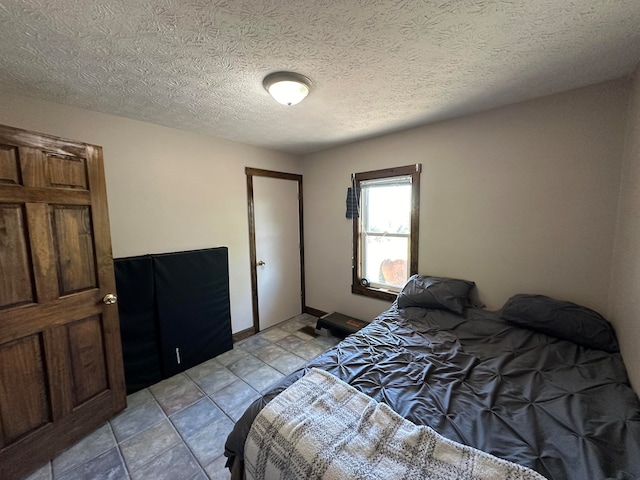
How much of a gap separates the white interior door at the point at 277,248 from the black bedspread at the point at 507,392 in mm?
1841

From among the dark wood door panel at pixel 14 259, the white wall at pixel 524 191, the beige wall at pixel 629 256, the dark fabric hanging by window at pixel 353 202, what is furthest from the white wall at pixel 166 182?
the beige wall at pixel 629 256

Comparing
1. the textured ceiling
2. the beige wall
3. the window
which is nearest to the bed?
the beige wall

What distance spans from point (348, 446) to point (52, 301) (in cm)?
196

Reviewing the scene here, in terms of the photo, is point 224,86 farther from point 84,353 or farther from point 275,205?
point 84,353

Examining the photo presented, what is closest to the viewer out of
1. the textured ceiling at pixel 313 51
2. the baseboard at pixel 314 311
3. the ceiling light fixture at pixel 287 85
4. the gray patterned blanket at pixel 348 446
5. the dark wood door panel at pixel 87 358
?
the gray patterned blanket at pixel 348 446

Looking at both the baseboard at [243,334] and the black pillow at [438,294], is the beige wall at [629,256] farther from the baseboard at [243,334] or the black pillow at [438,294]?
the baseboard at [243,334]

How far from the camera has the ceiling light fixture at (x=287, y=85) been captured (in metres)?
1.53

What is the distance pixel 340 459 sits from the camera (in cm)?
89

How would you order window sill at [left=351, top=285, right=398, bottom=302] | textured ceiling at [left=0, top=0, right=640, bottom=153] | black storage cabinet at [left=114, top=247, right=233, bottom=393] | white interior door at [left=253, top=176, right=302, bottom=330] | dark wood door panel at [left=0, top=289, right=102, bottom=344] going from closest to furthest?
1. textured ceiling at [left=0, top=0, right=640, bottom=153]
2. dark wood door panel at [left=0, top=289, right=102, bottom=344]
3. black storage cabinet at [left=114, top=247, right=233, bottom=393]
4. window sill at [left=351, top=285, right=398, bottom=302]
5. white interior door at [left=253, top=176, right=302, bottom=330]

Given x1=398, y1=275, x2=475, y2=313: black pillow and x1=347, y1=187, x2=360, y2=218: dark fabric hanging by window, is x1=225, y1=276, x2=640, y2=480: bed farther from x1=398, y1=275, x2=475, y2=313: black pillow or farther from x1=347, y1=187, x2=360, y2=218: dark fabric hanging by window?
x1=347, y1=187, x2=360, y2=218: dark fabric hanging by window

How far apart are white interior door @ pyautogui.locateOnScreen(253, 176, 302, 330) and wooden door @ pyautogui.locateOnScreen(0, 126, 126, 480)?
1622 millimetres

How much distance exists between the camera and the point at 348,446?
94 centimetres

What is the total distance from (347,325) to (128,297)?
7.35 ft

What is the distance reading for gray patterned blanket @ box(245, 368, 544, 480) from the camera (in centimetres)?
84
